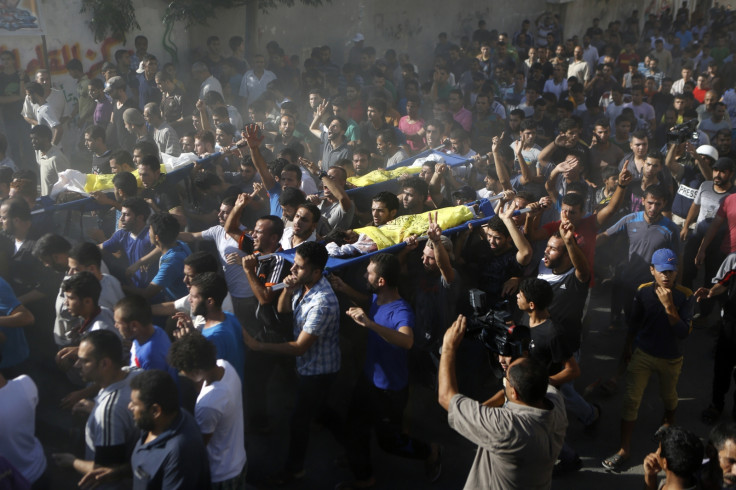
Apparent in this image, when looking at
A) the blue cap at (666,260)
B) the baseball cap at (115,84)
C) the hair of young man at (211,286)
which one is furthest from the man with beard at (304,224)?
the baseball cap at (115,84)

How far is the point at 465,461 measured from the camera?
15.9 ft

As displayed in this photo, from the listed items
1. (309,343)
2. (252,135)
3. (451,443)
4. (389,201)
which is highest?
(252,135)

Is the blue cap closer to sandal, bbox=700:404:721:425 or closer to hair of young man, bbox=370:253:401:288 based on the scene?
sandal, bbox=700:404:721:425

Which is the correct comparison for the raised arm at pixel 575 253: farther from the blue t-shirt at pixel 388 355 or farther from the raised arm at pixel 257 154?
the raised arm at pixel 257 154

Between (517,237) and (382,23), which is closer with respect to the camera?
(517,237)

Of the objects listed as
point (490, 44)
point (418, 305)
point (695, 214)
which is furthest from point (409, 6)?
point (418, 305)

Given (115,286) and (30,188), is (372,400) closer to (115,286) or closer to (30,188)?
(115,286)

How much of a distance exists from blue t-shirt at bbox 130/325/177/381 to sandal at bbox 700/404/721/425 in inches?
156

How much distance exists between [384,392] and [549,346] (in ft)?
3.64

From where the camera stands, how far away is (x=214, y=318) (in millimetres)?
4172

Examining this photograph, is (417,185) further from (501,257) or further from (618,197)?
(618,197)

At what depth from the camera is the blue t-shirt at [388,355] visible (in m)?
4.45

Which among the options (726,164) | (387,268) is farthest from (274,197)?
(726,164)

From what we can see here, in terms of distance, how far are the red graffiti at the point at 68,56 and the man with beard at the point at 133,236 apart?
7.45 meters
